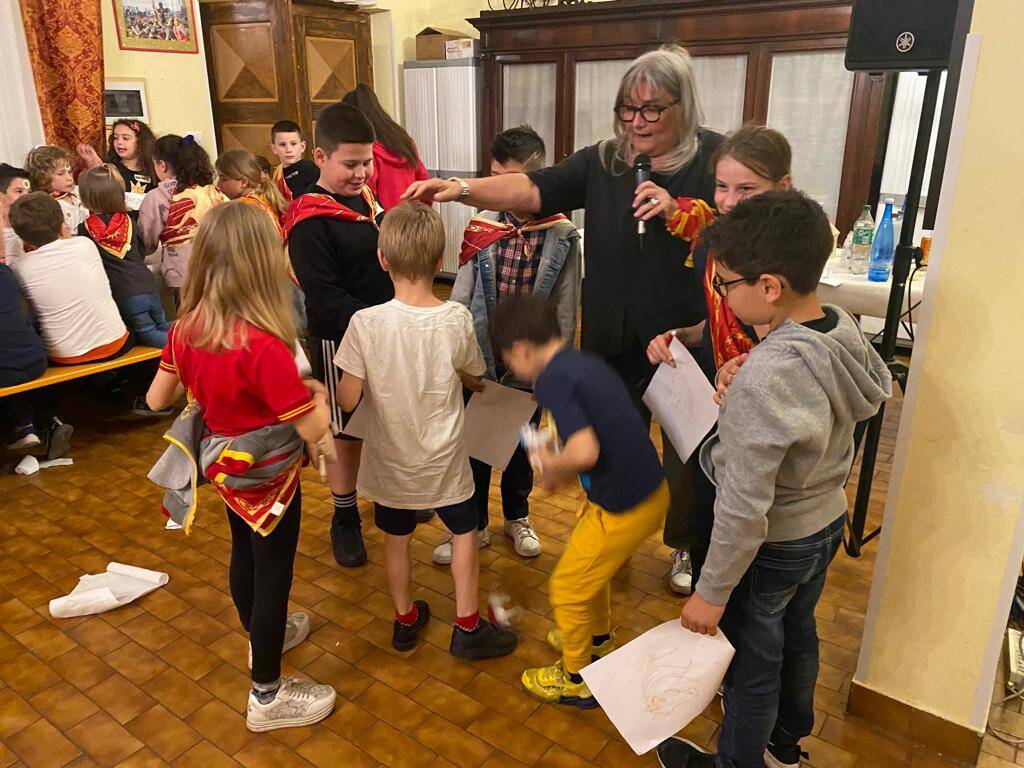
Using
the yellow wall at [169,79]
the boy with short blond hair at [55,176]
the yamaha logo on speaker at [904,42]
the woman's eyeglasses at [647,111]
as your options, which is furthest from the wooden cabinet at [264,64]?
the yamaha logo on speaker at [904,42]

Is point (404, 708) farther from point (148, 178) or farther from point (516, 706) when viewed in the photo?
point (148, 178)

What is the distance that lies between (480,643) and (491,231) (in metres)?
1.20

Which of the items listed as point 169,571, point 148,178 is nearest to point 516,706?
point 169,571

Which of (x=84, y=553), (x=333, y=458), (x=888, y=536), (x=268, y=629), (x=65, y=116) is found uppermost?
(x=65, y=116)

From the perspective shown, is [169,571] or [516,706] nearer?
[516,706]

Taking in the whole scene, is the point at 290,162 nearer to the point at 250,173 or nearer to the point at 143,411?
the point at 250,173

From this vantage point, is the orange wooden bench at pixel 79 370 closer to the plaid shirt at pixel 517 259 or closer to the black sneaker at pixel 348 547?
the black sneaker at pixel 348 547

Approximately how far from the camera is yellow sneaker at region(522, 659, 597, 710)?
6.36 feet

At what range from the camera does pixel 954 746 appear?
1760mm

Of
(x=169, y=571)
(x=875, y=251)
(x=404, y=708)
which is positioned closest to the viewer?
(x=404, y=708)

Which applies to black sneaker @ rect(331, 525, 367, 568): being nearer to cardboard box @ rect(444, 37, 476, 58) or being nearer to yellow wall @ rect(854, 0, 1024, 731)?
yellow wall @ rect(854, 0, 1024, 731)

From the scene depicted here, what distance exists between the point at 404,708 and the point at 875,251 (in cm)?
236

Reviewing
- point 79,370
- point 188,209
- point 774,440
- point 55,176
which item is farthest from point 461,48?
point 774,440

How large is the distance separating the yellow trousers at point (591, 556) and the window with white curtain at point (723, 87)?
387 centimetres
